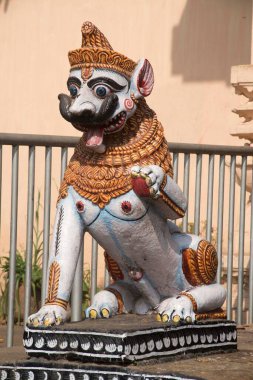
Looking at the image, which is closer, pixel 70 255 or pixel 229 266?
pixel 70 255

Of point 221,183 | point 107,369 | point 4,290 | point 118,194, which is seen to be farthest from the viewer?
point 4,290

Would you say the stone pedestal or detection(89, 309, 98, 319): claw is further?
detection(89, 309, 98, 319): claw

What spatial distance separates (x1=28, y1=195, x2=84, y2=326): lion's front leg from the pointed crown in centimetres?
61

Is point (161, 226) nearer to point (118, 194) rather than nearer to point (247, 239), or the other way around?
point (118, 194)

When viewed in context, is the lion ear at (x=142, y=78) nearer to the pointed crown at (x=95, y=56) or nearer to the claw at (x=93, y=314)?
the pointed crown at (x=95, y=56)

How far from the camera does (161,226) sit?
548 centimetres

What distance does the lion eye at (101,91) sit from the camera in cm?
536

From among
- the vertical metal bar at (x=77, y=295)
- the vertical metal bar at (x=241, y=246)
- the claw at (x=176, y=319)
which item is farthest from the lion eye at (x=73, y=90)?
the vertical metal bar at (x=241, y=246)

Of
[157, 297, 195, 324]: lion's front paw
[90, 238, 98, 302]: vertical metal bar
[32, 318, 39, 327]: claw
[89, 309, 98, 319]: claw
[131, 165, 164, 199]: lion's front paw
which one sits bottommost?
[32, 318, 39, 327]: claw

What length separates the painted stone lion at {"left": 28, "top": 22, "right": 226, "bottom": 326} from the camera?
5.31m

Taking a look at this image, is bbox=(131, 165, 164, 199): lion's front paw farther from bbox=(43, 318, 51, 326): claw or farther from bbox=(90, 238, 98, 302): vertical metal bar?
bbox=(90, 238, 98, 302): vertical metal bar

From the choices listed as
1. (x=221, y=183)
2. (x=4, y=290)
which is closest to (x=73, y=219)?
(x=221, y=183)

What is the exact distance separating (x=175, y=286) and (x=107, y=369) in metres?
0.79

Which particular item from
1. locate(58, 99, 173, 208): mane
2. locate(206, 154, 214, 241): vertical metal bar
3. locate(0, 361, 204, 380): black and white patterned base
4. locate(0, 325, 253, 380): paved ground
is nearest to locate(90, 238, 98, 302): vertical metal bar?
locate(206, 154, 214, 241): vertical metal bar
